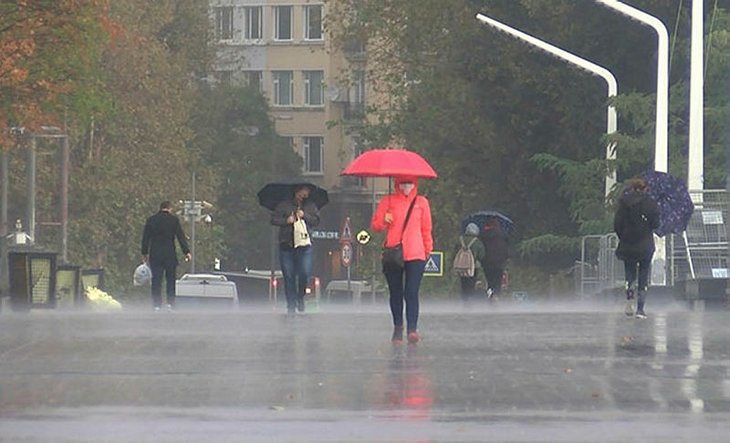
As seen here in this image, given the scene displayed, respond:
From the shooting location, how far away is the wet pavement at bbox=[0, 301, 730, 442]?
13.4 metres

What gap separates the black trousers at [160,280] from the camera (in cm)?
3450

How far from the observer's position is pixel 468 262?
40875mm

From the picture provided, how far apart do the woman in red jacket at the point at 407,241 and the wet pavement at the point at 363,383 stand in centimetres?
33

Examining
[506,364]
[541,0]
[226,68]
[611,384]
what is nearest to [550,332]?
[506,364]

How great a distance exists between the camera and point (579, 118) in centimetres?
5909

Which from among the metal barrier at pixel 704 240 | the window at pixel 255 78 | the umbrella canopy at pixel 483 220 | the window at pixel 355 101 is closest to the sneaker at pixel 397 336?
the metal barrier at pixel 704 240

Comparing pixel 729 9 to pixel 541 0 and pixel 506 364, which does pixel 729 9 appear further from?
pixel 506 364

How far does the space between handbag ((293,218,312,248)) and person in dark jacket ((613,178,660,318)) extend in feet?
12.8

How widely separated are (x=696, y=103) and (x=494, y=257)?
4.36 m

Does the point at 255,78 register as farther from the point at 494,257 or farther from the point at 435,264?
the point at 494,257

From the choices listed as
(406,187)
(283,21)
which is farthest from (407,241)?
(283,21)

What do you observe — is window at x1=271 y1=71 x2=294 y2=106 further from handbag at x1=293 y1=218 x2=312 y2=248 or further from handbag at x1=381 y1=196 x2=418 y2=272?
handbag at x1=381 y1=196 x2=418 y2=272

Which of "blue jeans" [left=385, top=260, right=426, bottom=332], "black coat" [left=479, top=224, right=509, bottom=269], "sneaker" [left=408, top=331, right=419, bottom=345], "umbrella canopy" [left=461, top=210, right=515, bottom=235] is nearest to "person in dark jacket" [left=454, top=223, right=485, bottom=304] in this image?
"black coat" [left=479, top=224, right=509, bottom=269]

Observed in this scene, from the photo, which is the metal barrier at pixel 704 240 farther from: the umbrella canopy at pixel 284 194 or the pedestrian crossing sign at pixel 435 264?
the pedestrian crossing sign at pixel 435 264
